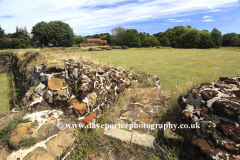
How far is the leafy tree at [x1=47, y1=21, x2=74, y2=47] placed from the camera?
37812 mm

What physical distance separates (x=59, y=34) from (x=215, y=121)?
43317 millimetres

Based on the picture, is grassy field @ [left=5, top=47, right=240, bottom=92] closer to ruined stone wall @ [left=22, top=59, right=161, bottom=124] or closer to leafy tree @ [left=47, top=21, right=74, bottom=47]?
ruined stone wall @ [left=22, top=59, right=161, bottom=124]

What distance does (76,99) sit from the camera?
3426 mm

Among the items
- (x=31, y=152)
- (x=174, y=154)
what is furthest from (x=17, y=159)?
(x=174, y=154)

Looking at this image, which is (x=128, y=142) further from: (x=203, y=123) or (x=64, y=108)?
(x=64, y=108)

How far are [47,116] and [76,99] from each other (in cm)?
76

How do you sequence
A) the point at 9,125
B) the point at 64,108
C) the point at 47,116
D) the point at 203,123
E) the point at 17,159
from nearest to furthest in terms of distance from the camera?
the point at 17,159 < the point at 203,123 < the point at 9,125 < the point at 47,116 < the point at 64,108

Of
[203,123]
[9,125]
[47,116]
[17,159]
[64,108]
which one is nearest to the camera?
[17,159]

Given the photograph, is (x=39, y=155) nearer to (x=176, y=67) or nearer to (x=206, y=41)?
(x=176, y=67)

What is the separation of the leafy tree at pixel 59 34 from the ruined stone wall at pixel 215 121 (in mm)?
42452

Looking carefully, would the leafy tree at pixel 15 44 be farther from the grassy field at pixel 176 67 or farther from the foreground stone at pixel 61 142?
the foreground stone at pixel 61 142

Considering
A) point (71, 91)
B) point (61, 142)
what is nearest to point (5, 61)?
point (71, 91)

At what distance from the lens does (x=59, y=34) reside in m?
38.1

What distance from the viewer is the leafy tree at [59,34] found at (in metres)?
37.8
